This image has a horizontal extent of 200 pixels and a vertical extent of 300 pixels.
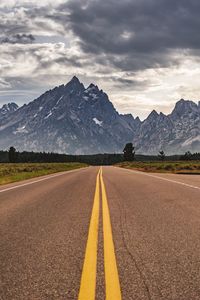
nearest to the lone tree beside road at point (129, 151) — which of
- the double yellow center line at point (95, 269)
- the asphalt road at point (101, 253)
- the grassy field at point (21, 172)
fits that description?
the grassy field at point (21, 172)

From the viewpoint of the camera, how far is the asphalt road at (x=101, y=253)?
4.52 m

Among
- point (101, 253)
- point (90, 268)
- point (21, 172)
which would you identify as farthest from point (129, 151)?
point (90, 268)

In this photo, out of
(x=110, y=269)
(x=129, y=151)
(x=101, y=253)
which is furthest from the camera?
(x=129, y=151)

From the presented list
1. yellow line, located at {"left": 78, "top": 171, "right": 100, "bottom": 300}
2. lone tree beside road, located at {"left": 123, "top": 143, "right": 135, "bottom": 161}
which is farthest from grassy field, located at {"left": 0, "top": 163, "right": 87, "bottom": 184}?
lone tree beside road, located at {"left": 123, "top": 143, "right": 135, "bottom": 161}

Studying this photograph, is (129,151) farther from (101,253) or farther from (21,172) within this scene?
(101,253)

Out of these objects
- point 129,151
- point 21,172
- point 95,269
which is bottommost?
point 95,269

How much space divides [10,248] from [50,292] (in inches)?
86.8

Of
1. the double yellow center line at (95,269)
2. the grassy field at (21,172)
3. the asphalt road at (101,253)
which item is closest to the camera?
the double yellow center line at (95,269)

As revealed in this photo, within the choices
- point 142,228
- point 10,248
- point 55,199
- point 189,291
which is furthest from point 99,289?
point 55,199

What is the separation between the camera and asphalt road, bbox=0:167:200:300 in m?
4.52

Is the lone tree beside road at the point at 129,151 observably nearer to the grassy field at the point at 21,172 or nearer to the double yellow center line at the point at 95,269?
the grassy field at the point at 21,172

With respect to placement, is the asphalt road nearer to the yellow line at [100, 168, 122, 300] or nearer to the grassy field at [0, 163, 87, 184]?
the yellow line at [100, 168, 122, 300]

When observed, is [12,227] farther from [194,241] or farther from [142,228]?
[194,241]

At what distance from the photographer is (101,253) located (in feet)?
20.3
